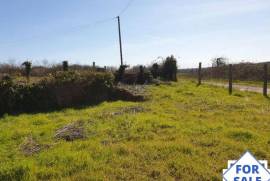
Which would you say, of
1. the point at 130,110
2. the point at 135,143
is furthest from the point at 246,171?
the point at 130,110

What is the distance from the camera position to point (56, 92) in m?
13.4

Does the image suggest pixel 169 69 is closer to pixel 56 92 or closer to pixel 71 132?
pixel 56 92

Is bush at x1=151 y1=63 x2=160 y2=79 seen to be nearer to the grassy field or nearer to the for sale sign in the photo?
the grassy field

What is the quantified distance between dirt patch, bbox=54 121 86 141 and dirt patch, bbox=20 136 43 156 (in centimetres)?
60

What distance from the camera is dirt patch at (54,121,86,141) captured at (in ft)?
27.3

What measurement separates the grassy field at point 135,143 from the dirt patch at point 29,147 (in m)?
0.08

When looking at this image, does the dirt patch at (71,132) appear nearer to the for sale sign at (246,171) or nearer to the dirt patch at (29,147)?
the dirt patch at (29,147)

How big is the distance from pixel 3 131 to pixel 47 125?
116 centimetres

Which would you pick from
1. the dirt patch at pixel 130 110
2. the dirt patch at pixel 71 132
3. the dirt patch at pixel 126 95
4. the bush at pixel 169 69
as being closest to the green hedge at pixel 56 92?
the dirt patch at pixel 126 95

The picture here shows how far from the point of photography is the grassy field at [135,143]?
20.0 feet

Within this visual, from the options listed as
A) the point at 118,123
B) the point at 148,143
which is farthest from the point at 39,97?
the point at 148,143

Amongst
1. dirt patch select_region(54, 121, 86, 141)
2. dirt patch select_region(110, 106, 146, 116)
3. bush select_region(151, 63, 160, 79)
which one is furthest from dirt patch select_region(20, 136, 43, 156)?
bush select_region(151, 63, 160, 79)

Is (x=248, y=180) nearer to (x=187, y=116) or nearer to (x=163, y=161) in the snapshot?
(x=163, y=161)

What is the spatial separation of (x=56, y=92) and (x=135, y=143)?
6515 millimetres
